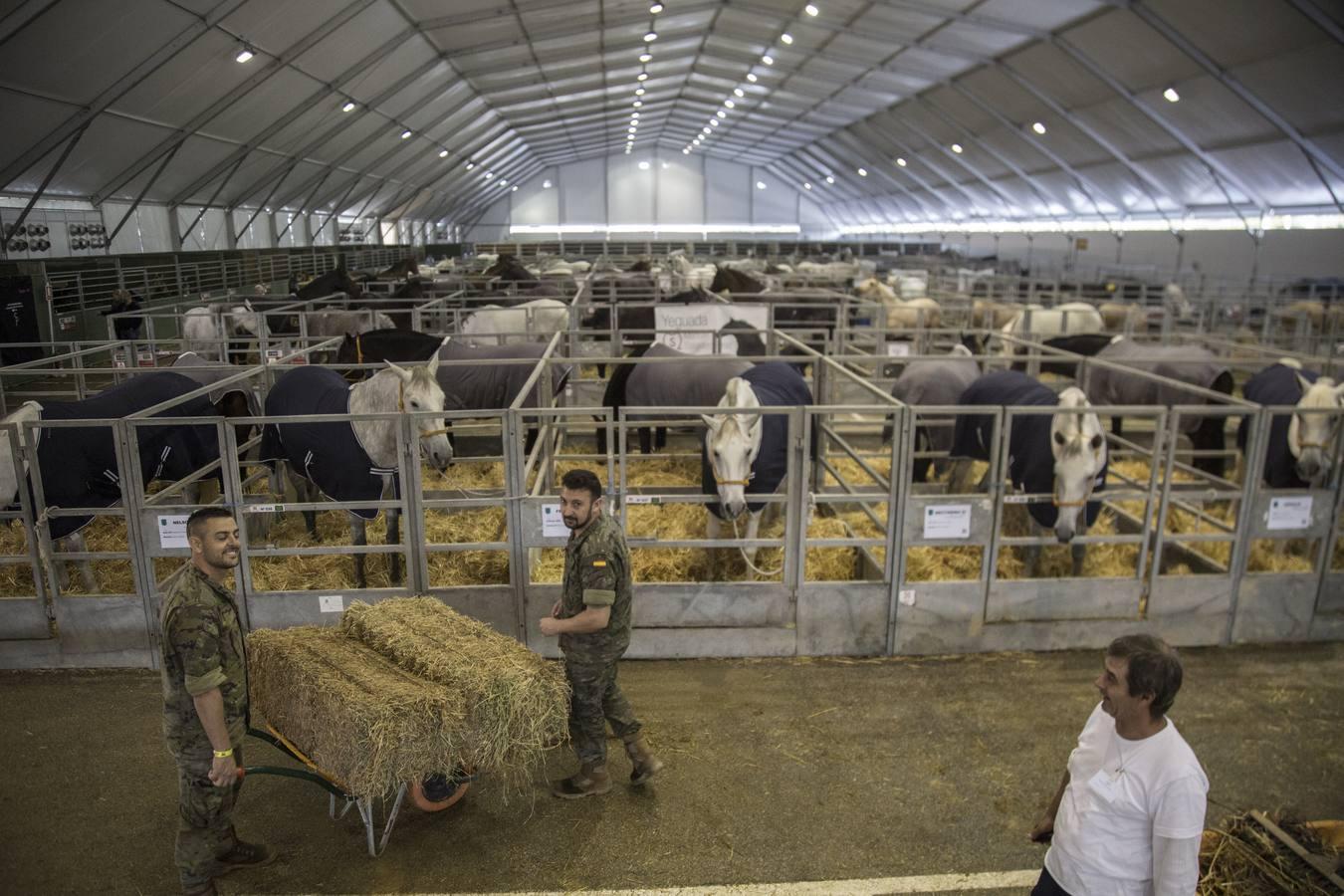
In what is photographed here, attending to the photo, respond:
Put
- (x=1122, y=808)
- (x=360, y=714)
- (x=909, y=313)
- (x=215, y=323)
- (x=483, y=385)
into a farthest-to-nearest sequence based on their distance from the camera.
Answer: (x=909, y=313) → (x=215, y=323) → (x=483, y=385) → (x=360, y=714) → (x=1122, y=808)

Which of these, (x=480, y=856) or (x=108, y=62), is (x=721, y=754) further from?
(x=108, y=62)

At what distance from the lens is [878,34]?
86.1 feet

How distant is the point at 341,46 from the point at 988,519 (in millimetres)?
18619

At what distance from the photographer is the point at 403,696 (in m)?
4.07

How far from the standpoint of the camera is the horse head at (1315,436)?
7.50 m

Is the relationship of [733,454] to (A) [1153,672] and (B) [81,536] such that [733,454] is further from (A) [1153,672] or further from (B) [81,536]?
(B) [81,536]

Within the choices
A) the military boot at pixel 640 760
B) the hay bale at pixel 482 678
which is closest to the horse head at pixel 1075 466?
the military boot at pixel 640 760

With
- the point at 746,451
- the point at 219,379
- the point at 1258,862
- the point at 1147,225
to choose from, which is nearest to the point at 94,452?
the point at 219,379

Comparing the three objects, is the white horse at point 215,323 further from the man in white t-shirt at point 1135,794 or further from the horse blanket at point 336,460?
the man in white t-shirt at point 1135,794

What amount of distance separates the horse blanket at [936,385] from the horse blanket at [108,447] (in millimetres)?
7224

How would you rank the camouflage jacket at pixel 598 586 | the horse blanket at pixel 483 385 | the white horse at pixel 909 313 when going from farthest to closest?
1. the white horse at pixel 909 313
2. the horse blanket at pixel 483 385
3. the camouflage jacket at pixel 598 586

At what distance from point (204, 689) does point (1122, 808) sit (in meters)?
3.64

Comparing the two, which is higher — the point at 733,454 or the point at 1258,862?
the point at 733,454

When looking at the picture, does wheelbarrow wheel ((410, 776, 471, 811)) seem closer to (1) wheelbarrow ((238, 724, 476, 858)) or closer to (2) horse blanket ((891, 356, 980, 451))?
(1) wheelbarrow ((238, 724, 476, 858))
